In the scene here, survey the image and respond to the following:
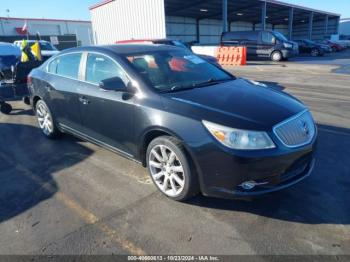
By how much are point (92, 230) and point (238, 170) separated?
150 centimetres

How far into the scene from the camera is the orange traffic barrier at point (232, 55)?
19031 millimetres

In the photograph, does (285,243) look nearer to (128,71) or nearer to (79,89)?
(128,71)

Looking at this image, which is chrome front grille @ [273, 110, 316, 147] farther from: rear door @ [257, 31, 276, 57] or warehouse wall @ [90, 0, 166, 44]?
warehouse wall @ [90, 0, 166, 44]

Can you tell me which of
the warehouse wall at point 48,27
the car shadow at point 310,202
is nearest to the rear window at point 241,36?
the car shadow at point 310,202

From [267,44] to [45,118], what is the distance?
19.4m

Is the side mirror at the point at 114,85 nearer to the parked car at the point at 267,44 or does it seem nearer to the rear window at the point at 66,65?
the rear window at the point at 66,65

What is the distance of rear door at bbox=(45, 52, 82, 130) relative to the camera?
4.46m

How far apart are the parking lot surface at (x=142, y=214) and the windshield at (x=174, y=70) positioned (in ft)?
4.12

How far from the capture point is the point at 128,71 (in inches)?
144

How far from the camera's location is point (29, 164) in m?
4.50

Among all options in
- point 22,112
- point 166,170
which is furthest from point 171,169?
point 22,112

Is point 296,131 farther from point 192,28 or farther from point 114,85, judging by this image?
point 192,28

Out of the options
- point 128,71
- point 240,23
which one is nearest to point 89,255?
point 128,71

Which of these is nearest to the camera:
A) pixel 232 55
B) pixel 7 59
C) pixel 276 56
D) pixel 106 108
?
pixel 106 108
